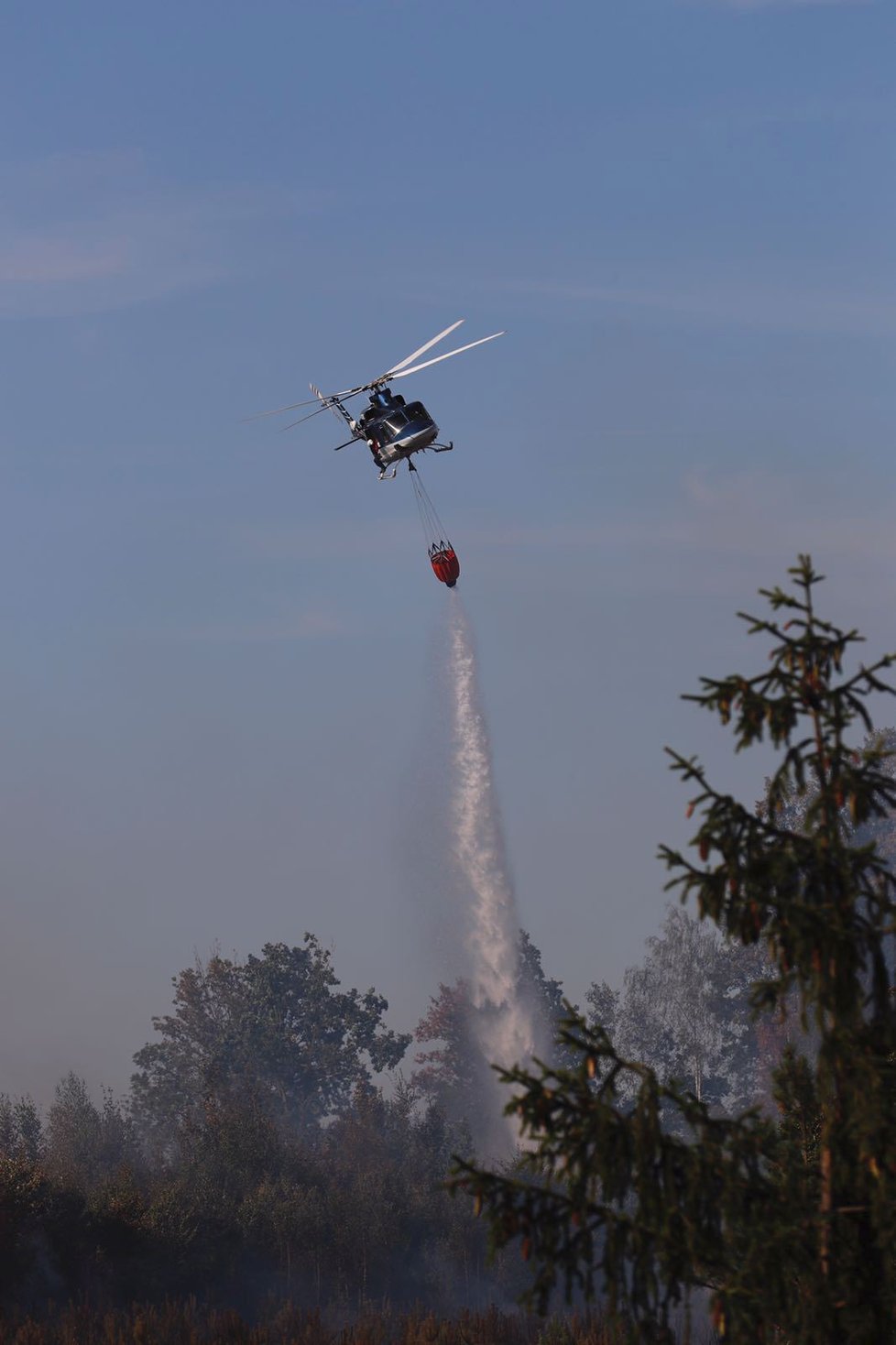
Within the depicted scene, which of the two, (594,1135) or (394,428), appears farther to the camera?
(394,428)

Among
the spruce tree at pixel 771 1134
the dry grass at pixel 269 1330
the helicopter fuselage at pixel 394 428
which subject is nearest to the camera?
the spruce tree at pixel 771 1134

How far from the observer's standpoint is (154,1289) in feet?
185

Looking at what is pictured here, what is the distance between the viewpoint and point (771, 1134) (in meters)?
16.1

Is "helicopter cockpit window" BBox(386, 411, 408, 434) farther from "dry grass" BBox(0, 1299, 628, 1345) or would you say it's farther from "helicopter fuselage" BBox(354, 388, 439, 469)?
"dry grass" BBox(0, 1299, 628, 1345)

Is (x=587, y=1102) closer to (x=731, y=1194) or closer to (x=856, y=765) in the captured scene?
(x=731, y=1194)

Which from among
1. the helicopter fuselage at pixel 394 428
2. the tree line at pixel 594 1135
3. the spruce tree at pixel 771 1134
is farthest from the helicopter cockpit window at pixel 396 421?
the spruce tree at pixel 771 1134

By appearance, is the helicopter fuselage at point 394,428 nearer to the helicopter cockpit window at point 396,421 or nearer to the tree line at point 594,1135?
the helicopter cockpit window at point 396,421

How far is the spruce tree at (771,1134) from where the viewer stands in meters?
15.2

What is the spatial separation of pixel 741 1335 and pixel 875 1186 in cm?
182

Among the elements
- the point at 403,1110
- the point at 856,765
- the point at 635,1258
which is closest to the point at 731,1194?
the point at 635,1258

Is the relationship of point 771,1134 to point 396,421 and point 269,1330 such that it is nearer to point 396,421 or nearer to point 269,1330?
point 269,1330

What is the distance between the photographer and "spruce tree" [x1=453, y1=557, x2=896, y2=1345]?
49.9 ft

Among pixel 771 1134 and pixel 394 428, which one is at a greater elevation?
pixel 394 428

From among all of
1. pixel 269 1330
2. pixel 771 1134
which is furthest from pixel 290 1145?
pixel 771 1134
